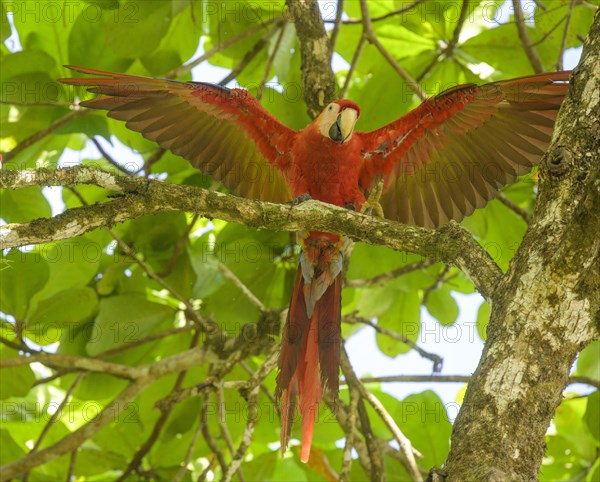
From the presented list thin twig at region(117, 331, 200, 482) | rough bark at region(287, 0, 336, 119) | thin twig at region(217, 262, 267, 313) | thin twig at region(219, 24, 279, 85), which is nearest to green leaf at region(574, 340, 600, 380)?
thin twig at region(217, 262, 267, 313)

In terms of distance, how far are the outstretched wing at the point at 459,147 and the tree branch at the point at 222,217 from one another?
104cm

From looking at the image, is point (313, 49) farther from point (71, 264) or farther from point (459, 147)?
point (71, 264)

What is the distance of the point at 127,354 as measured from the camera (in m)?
3.33

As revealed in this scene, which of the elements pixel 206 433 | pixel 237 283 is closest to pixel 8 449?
pixel 206 433

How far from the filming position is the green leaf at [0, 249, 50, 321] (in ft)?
9.14

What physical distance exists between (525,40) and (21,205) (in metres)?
2.25

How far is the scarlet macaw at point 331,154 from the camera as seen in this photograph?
2.71m

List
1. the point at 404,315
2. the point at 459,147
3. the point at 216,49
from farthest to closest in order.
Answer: the point at 404,315 < the point at 216,49 < the point at 459,147

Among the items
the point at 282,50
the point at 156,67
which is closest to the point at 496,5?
the point at 282,50

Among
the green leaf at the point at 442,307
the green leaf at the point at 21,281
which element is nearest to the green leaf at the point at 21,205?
the green leaf at the point at 21,281

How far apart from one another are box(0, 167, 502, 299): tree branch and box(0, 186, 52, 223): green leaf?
148 centimetres

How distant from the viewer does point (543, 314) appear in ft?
4.82

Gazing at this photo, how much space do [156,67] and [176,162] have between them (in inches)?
17.7

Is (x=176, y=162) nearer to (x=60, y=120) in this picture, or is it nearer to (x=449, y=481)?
(x=60, y=120)
